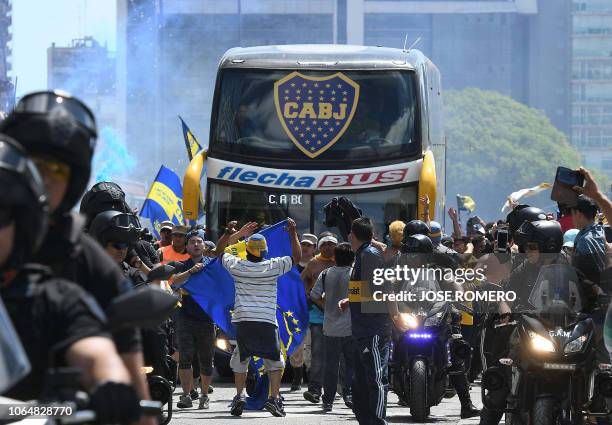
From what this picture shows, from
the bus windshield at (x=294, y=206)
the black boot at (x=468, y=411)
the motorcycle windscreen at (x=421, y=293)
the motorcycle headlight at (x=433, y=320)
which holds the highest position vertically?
the bus windshield at (x=294, y=206)

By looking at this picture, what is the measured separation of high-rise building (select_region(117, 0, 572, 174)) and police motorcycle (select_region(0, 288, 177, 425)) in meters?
147

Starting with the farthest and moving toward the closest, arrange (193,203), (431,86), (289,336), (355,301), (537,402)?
(431,86)
(193,203)
(289,336)
(355,301)
(537,402)

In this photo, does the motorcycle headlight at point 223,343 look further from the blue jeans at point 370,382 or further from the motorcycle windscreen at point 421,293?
the blue jeans at point 370,382

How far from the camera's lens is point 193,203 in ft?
70.7

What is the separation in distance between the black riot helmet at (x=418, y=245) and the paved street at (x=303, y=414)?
147cm

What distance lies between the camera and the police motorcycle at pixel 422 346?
1471 cm

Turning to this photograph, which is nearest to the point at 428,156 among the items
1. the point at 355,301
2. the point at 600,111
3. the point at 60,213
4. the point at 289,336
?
the point at 289,336

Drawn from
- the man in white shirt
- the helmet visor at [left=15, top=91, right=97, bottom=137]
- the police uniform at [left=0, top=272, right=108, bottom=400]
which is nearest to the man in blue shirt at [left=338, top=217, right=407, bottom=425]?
the man in white shirt

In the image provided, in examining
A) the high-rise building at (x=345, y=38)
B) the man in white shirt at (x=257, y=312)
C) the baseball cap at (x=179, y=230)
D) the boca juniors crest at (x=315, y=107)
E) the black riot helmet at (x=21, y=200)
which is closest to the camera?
the black riot helmet at (x=21, y=200)

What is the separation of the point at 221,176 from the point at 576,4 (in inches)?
6478

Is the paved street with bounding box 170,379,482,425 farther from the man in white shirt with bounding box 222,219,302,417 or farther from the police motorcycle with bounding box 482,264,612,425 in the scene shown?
the police motorcycle with bounding box 482,264,612,425

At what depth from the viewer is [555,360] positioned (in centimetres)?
1054

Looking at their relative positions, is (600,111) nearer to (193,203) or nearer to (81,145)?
(193,203)

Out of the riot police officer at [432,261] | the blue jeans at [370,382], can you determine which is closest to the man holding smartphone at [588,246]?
the blue jeans at [370,382]
